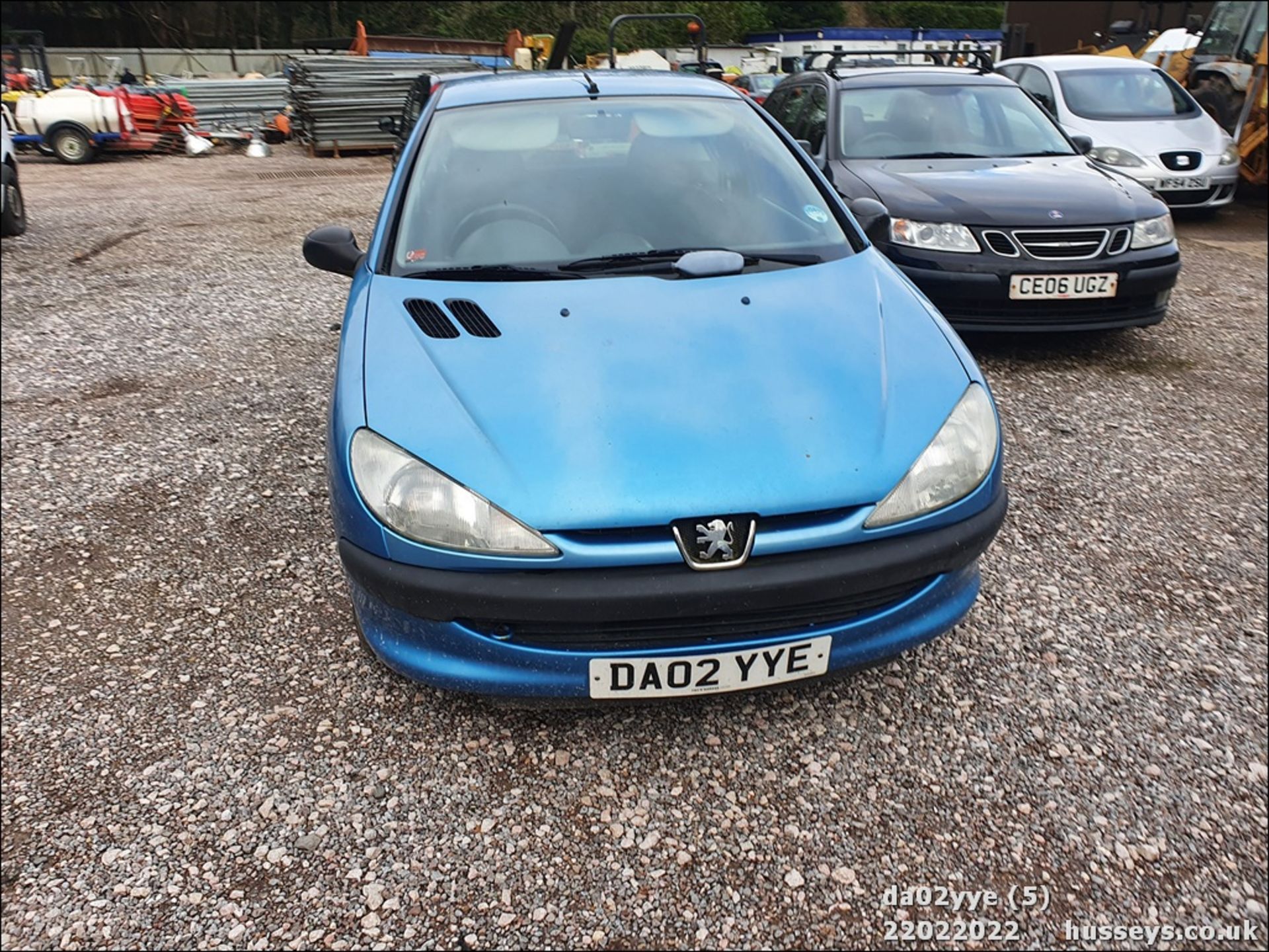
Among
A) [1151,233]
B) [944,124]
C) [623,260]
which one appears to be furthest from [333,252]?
[944,124]

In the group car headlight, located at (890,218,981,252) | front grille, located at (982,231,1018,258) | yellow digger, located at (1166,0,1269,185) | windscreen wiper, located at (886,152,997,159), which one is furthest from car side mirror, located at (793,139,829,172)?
yellow digger, located at (1166,0,1269,185)

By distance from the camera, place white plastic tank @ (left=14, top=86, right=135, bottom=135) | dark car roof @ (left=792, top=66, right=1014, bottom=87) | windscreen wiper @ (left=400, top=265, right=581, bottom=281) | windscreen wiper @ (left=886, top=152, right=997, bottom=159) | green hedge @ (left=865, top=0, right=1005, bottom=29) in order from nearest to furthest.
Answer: windscreen wiper @ (left=400, top=265, right=581, bottom=281) → windscreen wiper @ (left=886, top=152, right=997, bottom=159) → dark car roof @ (left=792, top=66, right=1014, bottom=87) → white plastic tank @ (left=14, top=86, right=135, bottom=135) → green hedge @ (left=865, top=0, right=1005, bottom=29)

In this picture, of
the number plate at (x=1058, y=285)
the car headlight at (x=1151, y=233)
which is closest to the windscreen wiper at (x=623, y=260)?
the number plate at (x=1058, y=285)

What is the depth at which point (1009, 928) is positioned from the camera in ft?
6.14

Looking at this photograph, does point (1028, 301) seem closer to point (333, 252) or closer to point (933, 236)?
point (933, 236)

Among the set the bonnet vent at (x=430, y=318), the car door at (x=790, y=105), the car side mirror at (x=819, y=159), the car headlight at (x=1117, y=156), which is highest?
the car door at (x=790, y=105)

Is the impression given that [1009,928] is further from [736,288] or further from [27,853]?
[27,853]

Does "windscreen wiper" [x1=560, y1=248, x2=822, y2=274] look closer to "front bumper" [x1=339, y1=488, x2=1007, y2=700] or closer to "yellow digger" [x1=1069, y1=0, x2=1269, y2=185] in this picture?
"front bumper" [x1=339, y1=488, x2=1007, y2=700]

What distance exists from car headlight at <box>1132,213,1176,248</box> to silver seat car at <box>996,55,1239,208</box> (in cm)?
352

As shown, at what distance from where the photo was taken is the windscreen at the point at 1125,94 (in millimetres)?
8625

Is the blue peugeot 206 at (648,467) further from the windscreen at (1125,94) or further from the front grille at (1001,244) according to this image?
the windscreen at (1125,94)

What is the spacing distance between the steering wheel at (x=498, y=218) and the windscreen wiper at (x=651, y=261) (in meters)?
0.17

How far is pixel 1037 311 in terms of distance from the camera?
4.70 m

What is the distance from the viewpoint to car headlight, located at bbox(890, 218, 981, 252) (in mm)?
4680
